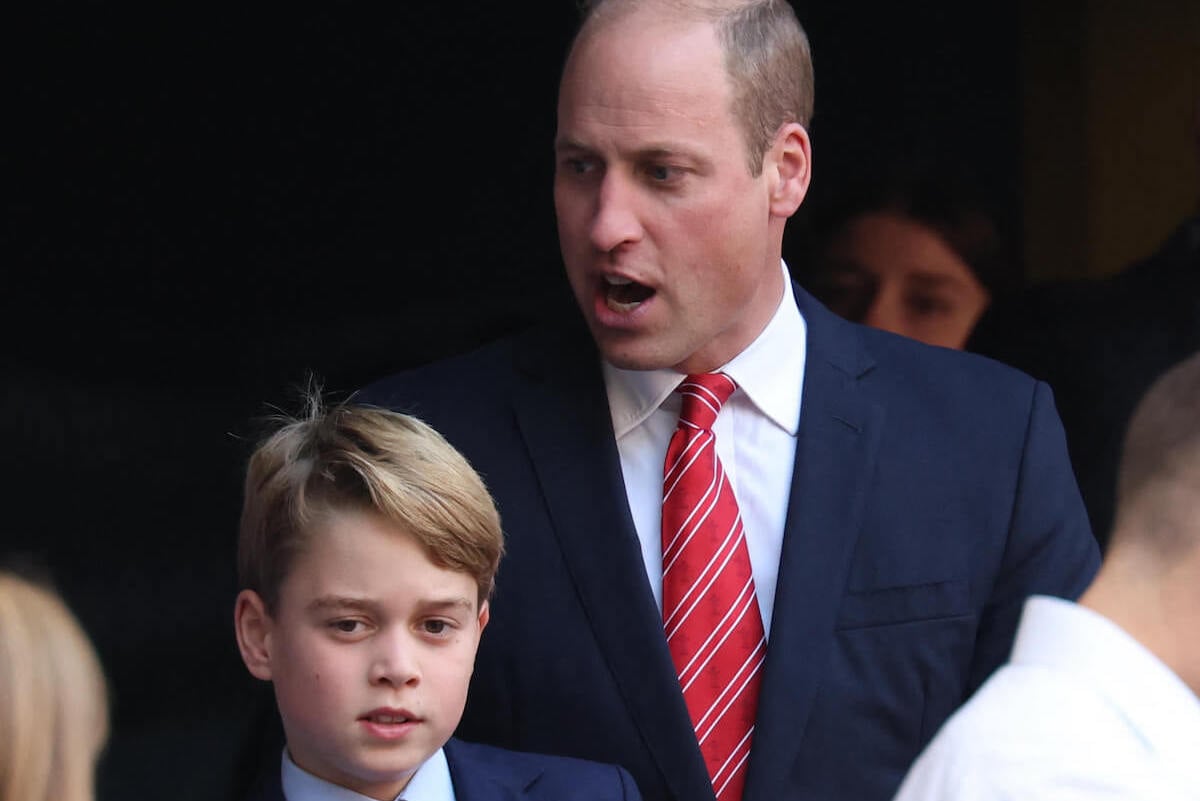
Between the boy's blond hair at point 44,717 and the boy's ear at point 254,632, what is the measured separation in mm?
200

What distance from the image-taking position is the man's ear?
2.05 m

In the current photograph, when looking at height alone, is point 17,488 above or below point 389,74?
below

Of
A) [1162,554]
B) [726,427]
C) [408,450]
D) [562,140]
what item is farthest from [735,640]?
A: [1162,554]

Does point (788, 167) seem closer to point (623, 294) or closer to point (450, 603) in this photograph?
point (623, 294)

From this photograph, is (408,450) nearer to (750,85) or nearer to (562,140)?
(562,140)

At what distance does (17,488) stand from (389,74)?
833 millimetres

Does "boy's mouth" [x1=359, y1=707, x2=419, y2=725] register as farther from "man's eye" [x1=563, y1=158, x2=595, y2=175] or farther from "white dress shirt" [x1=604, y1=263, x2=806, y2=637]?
"man's eye" [x1=563, y1=158, x2=595, y2=175]

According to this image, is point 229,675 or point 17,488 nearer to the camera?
point 17,488

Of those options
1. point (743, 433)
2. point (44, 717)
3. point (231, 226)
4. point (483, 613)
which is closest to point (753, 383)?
point (743, 433)

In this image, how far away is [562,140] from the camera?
1969mm

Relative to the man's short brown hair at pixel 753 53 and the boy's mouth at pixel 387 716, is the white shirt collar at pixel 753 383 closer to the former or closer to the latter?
the man's short brown hair at pixel 753 53

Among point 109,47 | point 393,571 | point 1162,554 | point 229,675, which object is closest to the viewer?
point 1162,554

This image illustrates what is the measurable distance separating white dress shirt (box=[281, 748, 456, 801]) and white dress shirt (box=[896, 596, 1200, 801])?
2.01 feet

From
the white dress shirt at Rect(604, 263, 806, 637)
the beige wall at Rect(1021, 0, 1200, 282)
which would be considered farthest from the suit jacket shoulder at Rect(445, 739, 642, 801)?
the beige wall at Rect(1021, 0, 1200, 282)
